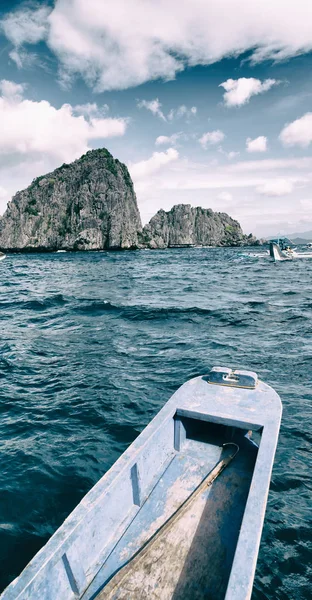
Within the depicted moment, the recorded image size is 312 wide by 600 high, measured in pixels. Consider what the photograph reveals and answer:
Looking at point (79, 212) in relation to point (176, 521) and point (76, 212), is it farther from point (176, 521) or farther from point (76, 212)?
point (176, 521)

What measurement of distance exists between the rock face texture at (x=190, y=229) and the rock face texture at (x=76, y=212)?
132 feet

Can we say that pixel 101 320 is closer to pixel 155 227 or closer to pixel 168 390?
pixel 168 390

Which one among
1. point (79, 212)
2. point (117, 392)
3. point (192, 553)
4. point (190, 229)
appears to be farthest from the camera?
point (190, 229)

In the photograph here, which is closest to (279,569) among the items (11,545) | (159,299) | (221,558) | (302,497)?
(221,558)

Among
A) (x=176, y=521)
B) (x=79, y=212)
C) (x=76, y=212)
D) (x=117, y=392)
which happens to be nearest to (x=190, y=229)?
(x=76, y=212)

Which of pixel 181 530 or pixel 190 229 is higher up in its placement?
pixel 181 530

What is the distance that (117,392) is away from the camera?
8000 mm

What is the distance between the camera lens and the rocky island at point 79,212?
11912 centimetres

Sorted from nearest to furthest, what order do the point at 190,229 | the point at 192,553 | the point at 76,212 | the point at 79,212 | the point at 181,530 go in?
the point at 192,553 < the point at 181,530 < the point at 79,212 < the point at 76,212 < the point at 190,229

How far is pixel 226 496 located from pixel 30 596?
269 cm

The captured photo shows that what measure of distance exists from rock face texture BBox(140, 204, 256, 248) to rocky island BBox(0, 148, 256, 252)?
34.1 m

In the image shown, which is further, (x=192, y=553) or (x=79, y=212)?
(x=79, y=212)

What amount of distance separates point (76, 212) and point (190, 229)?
78195 millimetres

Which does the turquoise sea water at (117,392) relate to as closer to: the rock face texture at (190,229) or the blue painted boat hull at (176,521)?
the blue painted boat hull at (176,521)
